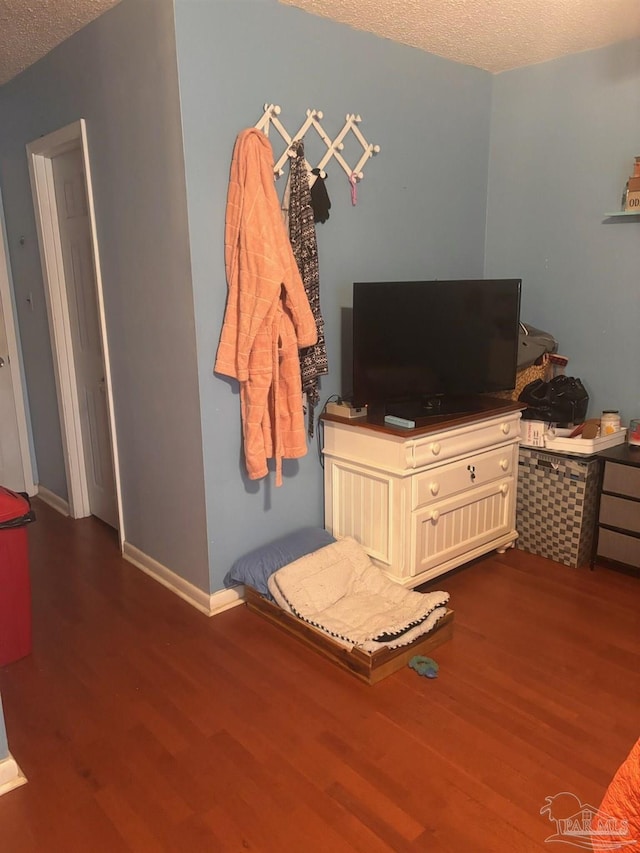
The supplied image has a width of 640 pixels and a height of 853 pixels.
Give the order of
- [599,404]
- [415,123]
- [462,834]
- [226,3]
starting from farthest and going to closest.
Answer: [599,404] < [415,123] < [226,3] < [462,834]

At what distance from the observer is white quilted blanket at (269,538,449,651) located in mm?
2393

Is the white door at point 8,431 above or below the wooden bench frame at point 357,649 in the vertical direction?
above

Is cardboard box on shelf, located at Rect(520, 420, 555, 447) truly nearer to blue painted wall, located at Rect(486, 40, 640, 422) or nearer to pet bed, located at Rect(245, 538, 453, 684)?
blue painted wall, located at Rect(486, 40, 640, 422)

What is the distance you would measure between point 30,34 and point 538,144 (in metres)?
2.47

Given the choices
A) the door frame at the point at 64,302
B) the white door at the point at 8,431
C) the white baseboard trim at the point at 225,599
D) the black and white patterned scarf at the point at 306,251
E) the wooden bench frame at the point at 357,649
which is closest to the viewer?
the wooden bench frame at the point at 357,649

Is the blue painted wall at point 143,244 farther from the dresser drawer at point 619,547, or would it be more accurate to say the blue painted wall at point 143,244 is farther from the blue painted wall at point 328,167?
the dresser drawer at point 619,547

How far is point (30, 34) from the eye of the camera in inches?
111

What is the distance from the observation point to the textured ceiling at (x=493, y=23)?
8.45 ft

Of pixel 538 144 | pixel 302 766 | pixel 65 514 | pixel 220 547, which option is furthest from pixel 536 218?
pixel 65 514

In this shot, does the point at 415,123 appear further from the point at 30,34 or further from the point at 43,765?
the point at 43,765

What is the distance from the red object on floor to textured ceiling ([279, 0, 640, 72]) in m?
2.18

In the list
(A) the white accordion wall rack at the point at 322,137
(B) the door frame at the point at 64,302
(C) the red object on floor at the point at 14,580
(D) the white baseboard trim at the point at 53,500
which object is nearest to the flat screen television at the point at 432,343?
(A) the white accordion wall rack at the point at 322,137

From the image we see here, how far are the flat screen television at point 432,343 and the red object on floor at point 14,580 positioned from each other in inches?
55.7

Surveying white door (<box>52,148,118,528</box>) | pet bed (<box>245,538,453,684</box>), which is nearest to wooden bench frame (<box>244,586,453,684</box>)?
pet bed (<box>245,538,453,684</box>)
